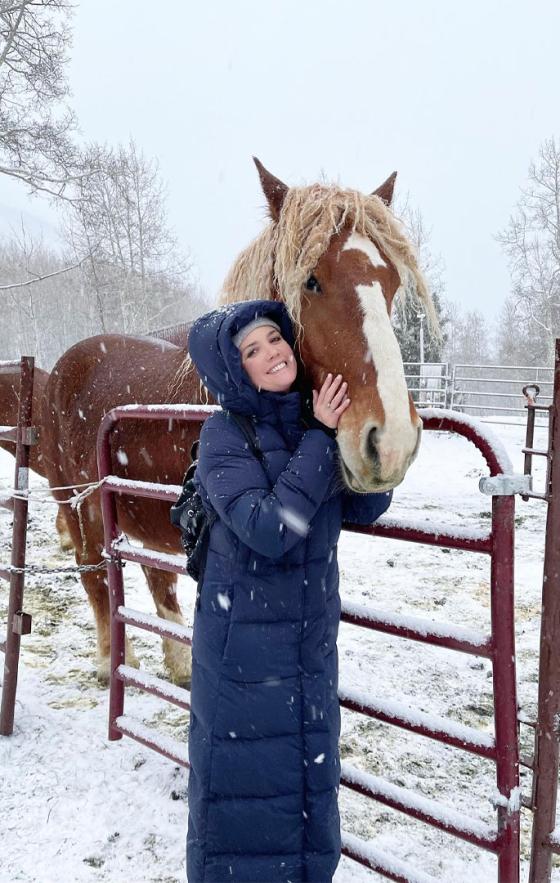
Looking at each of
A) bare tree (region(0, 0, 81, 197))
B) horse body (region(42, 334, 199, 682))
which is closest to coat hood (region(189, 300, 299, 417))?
horse body (region(42, 334, 199, 682))

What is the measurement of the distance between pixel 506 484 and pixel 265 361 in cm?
73

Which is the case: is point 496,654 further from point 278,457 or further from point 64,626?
point 64,626

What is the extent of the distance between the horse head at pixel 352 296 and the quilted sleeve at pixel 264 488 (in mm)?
86

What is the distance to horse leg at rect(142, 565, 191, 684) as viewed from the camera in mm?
3518

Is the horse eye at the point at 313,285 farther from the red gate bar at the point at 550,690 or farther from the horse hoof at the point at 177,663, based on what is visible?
the horse hoof at the point at 177,663

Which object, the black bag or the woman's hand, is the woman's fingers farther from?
the black bag

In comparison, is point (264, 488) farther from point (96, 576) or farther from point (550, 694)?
point (96, 576)

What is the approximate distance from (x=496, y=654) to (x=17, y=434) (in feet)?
8.84

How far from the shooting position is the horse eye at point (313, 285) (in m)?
1.67

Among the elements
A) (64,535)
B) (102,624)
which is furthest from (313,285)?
(64,535)

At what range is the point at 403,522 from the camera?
1773mm

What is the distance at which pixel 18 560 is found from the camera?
10.2 ft

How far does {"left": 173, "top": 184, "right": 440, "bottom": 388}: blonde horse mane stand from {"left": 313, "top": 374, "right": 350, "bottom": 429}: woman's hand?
271mm

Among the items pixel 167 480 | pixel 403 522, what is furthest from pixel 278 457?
pixel 167 480
